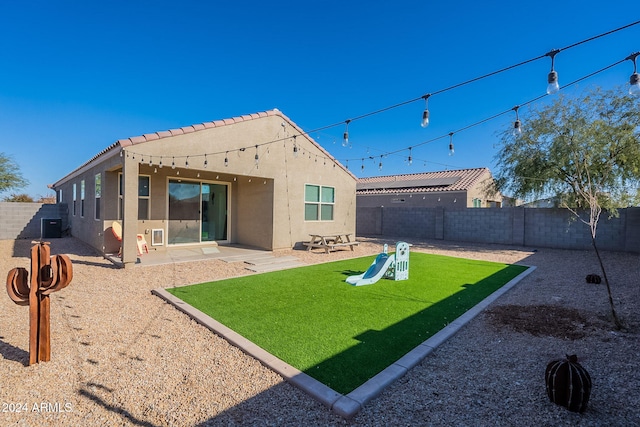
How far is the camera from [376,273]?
657 cm

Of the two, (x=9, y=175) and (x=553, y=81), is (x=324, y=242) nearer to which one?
(x=553, y=81)

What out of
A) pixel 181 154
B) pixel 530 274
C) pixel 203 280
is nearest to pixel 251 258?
pixel 203 280

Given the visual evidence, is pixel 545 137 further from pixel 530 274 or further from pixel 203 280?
pixel 203 280

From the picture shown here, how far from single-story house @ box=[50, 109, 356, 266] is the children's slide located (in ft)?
14.0

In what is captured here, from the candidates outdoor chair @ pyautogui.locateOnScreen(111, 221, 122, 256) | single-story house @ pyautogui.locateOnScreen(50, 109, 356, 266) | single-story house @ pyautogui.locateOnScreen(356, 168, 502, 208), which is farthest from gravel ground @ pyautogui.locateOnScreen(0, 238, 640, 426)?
single-story house @ pyautogui.locateOnScreen(356, 168, 502, 208)

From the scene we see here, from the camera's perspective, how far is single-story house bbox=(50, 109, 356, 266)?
7.98 m

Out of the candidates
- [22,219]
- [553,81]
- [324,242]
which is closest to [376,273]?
[324,242]

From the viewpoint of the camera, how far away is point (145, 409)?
236 cm

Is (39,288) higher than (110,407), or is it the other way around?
(39,288)

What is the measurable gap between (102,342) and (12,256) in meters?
8.70

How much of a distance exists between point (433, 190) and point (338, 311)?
17595 millimetres

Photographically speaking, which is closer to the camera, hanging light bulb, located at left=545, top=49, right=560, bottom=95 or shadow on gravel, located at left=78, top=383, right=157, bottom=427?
shadow on gravel, located at left=78, top=383, right=157, bottom=427

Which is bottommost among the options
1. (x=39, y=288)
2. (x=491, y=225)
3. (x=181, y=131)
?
(x=39, y=288)

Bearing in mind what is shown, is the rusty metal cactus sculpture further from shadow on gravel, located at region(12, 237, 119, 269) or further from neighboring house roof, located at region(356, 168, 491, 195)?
neighboring house roof, located at region(356, 168, 491, 195)
